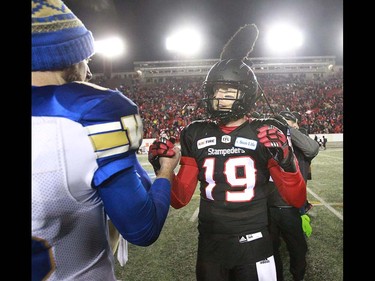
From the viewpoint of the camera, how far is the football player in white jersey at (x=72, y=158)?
913 mm

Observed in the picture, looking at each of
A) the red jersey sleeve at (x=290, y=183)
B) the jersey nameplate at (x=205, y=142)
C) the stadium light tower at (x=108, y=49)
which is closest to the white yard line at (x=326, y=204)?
the red jersey sleeve at (x=290, y=183)

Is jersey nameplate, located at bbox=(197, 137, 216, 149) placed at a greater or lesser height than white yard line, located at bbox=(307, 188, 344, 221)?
greater

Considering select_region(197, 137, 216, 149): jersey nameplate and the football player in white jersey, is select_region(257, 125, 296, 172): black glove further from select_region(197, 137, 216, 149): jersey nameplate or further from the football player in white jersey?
the football player in white jersey

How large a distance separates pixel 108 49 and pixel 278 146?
89.2 feet

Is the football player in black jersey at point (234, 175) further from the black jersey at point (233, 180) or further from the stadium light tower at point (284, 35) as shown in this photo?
the stadium light tower at point (284, 35)

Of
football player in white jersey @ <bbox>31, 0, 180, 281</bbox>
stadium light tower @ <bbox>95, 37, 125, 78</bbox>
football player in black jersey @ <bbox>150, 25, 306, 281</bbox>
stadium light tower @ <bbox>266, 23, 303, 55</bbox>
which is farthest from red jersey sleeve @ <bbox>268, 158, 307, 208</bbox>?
stadium light tower @ <bbox>266, 23, 303, 55</bbox>

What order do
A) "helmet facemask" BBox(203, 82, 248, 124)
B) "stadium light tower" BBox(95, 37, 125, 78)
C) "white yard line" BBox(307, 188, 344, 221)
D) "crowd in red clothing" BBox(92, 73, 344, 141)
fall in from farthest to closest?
"stadium light tower" BBox(95, 37, 125, 78) → "crowd in red clothing" BBox(92, 73, 344, 141) → "white yard line" BBox(307, 188, 344, 221) → "helmet facemask" BBox(203, 82, 248, 124)

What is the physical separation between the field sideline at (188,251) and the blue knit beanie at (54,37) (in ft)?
8.90

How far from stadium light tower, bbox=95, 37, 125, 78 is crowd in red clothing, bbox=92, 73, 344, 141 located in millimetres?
2870

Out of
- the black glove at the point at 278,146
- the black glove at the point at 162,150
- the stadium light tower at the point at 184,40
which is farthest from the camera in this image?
the stadium light tower at the point at 184,40

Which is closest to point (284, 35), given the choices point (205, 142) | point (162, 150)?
point (205, 142)

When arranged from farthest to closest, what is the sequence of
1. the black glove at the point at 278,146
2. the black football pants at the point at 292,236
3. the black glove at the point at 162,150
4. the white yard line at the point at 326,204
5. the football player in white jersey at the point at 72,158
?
1. the white yard line at the point at 326,204
2. the black football pants at the point at 292,236
3. the black glove at the point at 278,146
4. the black glove at the point at 162,150
5. the football player in white jersey at the point at 72,158

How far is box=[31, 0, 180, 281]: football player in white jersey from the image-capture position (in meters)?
0.91

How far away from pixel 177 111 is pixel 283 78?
14505 millimetres
